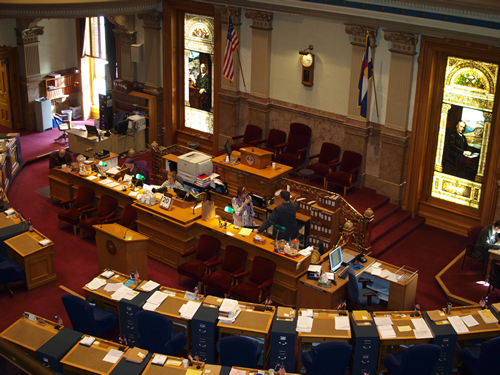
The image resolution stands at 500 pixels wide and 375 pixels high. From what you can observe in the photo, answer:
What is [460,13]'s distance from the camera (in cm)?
938

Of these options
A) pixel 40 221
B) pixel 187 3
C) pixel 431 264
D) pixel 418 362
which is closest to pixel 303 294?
pixel 418 362

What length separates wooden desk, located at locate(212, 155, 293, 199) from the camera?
1135cm

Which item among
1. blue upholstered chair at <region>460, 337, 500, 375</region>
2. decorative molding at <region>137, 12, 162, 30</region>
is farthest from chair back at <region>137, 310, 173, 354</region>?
decorative molding at <region>137, 12, 162, 30</region>

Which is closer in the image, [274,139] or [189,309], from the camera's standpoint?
[189,309]

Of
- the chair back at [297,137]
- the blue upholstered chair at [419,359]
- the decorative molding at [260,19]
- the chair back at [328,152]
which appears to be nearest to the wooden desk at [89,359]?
the blue upholstered chair at [419,359]

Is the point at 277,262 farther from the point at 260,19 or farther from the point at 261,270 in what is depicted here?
the point at 260,19

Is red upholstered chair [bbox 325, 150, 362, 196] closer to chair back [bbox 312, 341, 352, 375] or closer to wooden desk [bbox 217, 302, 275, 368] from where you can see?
wooden desk [bbox 217, 302, 275, 368]

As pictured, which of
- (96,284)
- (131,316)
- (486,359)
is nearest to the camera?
(486,359)

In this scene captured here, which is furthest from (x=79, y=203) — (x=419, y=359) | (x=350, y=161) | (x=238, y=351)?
(x=419, y=359)

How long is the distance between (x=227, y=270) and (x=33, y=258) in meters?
3.20

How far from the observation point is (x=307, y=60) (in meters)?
12.5

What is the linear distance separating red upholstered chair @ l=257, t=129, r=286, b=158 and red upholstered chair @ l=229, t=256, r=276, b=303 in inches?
193

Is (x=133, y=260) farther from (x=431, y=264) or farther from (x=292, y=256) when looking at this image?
(x=431, y=264)

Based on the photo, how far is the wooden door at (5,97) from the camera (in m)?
16.3
